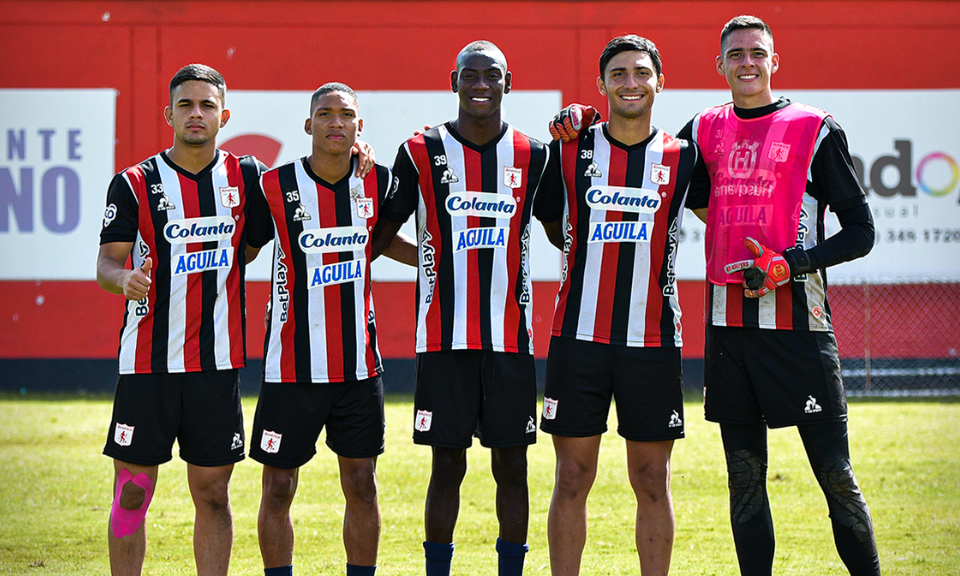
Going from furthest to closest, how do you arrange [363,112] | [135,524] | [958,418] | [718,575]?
[363,112], [958,418], [718,575], [135,524]

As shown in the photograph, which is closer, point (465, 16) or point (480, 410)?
point (480, 410)

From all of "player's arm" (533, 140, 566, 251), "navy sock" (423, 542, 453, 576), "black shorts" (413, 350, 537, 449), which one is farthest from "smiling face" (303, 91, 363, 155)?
"navy sock" (423, 542, 453, 576)

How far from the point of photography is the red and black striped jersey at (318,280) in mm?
3701

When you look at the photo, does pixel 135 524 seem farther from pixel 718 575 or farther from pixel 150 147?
pixel 150 147

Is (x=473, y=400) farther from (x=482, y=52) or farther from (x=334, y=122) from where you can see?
(x=482, y=52)

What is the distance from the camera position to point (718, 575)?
4289 millimetres

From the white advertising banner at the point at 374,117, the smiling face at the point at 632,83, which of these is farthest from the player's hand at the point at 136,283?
the white advertising banner at the point at 374,117

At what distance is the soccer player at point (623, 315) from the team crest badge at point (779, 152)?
0.31 m

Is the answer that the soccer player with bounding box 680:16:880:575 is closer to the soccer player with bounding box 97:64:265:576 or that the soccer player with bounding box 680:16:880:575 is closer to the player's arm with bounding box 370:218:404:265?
the player's arm with bounding box 370:218:404:265

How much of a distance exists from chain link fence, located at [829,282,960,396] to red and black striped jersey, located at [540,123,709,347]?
7.52 meters

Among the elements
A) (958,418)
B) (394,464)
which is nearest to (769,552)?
(394,464)

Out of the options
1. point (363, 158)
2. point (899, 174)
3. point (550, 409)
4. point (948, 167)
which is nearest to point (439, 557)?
point (550, 409)

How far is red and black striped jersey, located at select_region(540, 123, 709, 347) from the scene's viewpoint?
369cm

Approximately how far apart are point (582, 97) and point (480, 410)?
749 cm
